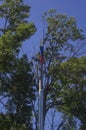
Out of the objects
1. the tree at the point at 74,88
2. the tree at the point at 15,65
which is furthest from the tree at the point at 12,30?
the tree at the point at 74,88

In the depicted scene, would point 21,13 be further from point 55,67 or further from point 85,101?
point 85,101

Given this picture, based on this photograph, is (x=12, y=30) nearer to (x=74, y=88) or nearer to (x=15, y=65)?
(x=15, y=65)

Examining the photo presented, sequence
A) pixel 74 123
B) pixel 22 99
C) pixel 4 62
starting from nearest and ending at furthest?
pixel 4 62
pixel 22 99
pixel 74 123

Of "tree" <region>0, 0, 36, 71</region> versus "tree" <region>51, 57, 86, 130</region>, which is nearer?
"tree" <region>0, 0, 36, 71</region>

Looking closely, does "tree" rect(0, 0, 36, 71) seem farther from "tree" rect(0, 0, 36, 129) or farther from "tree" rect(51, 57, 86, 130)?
"tree" rect(51, 57, 86, 130)

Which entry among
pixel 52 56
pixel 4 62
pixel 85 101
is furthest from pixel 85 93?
pixel 4 62

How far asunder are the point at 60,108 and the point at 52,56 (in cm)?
400

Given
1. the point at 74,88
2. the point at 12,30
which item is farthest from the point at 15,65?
the point at 74,88

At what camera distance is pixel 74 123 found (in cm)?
3544

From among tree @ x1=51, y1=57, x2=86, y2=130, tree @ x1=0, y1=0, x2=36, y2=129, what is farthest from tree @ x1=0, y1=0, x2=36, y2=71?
tree @ x1=51, y1=57, x2=86, y2=130

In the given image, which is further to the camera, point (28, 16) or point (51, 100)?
point (51, 100)

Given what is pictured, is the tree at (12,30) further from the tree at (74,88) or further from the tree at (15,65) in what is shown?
the tree at (74,88)

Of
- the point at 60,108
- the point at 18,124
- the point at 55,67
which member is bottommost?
the point at 18,124

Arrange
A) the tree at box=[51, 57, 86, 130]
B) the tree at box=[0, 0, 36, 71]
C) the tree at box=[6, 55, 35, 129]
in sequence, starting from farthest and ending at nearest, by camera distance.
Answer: the tree at box=[51, 57, 86, 130], the tree at box=[6, 55, 35, 129], the tree at box=[0, 0, 36, 71]
